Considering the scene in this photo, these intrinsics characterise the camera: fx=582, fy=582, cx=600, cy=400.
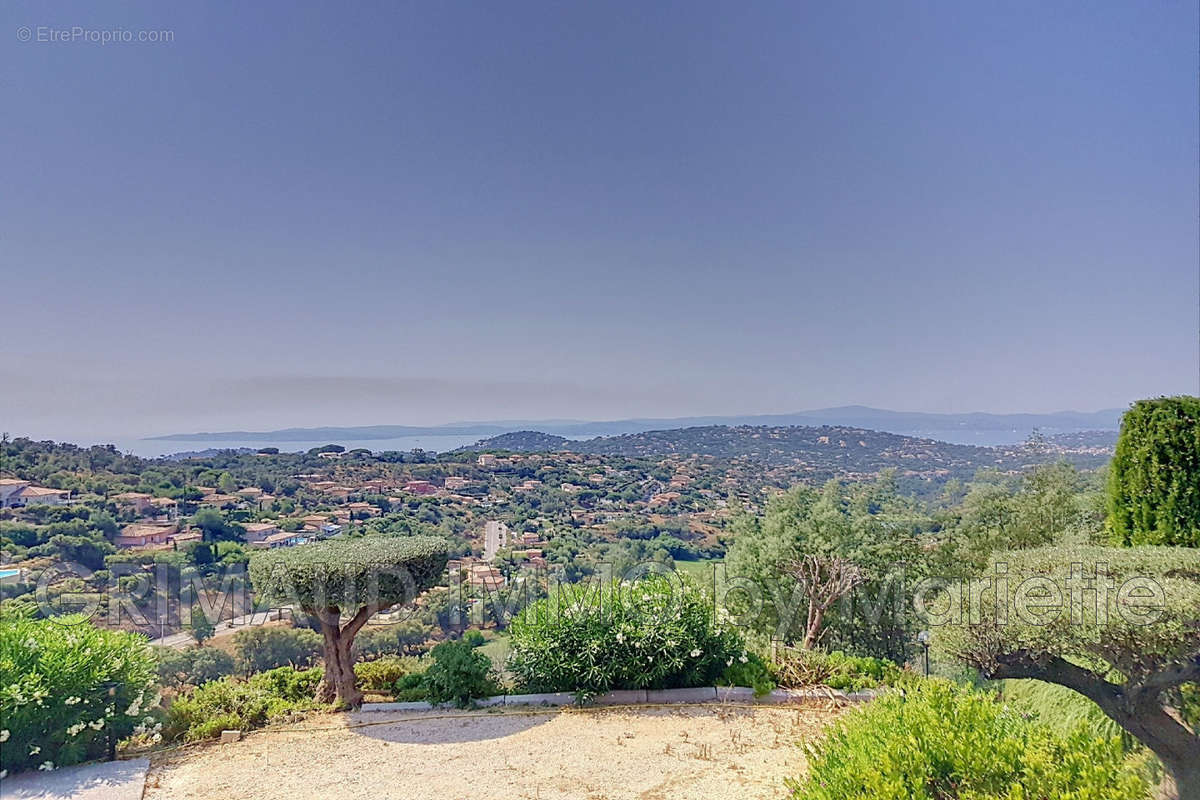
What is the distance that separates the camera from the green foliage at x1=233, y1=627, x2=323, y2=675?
5.49 metres

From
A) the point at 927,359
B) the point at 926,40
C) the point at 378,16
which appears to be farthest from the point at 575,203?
the point at 927,359

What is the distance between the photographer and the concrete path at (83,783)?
335cm

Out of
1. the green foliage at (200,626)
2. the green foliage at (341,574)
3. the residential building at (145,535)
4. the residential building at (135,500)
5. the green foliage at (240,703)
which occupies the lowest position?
the green foliage at (240,703)

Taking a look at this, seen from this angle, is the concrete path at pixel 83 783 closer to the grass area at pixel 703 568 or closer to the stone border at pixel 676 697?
the stone border at pixel 676 697

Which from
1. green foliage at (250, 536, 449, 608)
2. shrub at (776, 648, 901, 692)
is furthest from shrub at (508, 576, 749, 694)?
green foliage at (250, 536, 449, 608)

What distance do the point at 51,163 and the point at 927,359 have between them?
13358 mm

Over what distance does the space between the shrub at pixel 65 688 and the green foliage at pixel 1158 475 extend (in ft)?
26.9

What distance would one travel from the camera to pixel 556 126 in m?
8.49

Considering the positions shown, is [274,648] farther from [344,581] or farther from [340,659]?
[344,581]

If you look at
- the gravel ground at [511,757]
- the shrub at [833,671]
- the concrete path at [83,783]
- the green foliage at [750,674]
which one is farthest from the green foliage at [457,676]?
the shrub at [833,671]

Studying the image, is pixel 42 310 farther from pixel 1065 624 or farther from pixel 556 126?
pixel 1065 624

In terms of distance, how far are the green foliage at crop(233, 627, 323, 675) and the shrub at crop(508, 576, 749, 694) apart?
2.03 m

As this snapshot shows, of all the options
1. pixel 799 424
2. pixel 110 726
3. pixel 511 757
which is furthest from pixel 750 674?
pixel 799 424

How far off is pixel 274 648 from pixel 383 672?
3.50ft
